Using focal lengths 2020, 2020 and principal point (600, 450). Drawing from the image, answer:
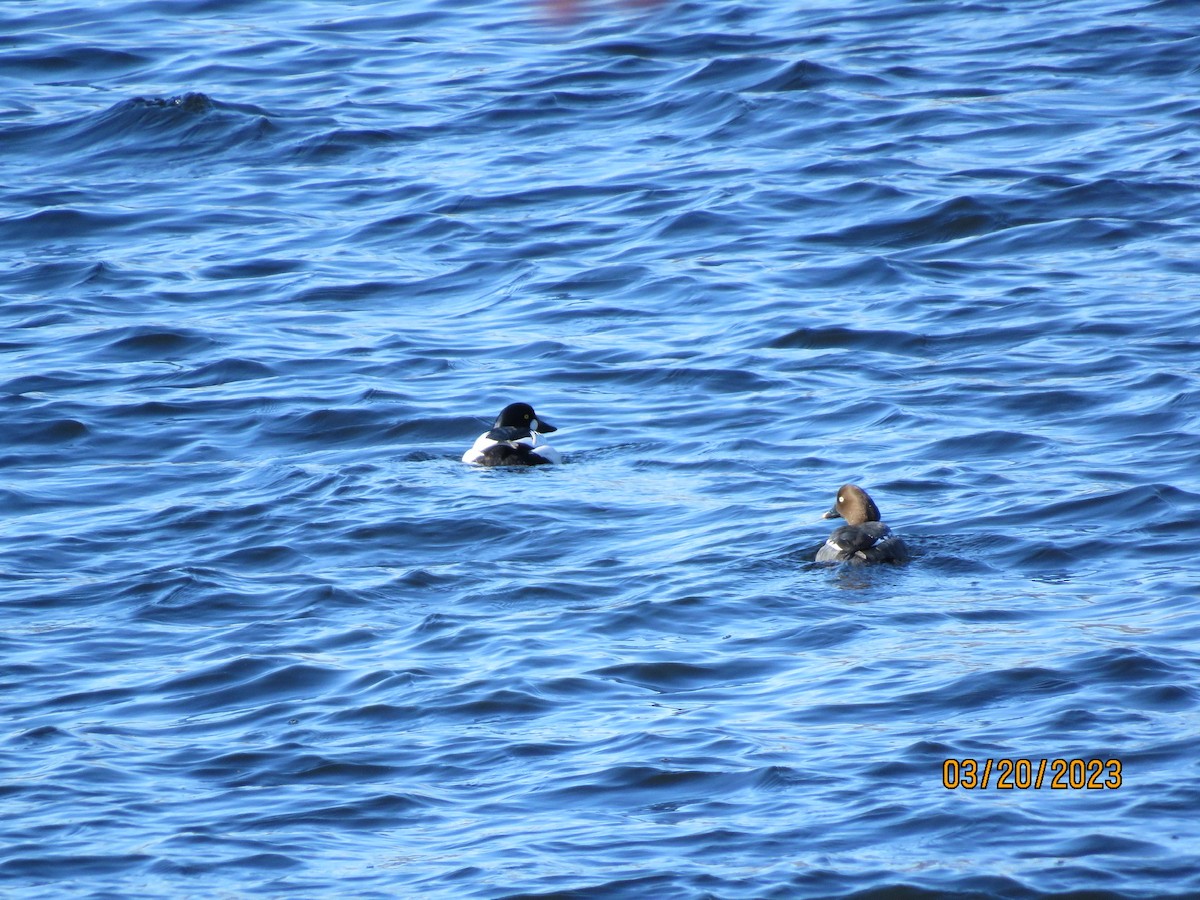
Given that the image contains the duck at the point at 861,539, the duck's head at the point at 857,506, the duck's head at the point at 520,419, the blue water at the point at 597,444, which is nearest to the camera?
the blue water at the point at 597,444

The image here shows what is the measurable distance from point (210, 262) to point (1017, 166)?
22.2 ft

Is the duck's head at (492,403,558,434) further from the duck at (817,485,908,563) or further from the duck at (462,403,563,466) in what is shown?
the duck at (817,485,908,563)

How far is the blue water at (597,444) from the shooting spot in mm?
7363

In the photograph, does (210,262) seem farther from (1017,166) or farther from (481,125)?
(1017,166)

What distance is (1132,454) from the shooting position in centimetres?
1148

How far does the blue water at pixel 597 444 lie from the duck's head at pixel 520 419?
32 centimetres

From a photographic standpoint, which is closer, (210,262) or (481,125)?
(210,262)

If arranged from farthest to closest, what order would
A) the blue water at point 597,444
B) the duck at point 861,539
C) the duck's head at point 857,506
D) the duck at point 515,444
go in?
1. the duck at point 515,444
2. the duck's head at point 857,506
3. the duck at point 861,539
4. the blue water at point 597,444

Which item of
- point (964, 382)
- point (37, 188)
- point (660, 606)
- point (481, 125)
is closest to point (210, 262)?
point (37, 188)

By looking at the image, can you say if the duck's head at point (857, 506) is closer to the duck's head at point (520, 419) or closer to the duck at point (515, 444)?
the duck at point (515, 444)
